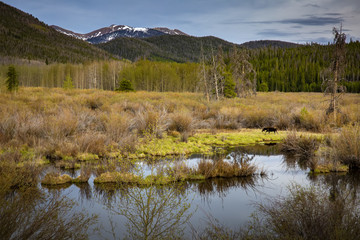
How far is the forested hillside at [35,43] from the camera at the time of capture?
4742 inches

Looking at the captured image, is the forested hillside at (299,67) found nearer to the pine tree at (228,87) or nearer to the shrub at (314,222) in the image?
the pine tree at (228,87)

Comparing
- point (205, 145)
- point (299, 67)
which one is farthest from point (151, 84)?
point (299, 67)

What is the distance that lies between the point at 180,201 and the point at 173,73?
64782mm

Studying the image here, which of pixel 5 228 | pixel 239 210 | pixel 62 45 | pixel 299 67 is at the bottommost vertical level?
pixel 239 210

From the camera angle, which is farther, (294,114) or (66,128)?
(294,114)

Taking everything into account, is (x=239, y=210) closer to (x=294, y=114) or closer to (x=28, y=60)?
(x=294, y=114)

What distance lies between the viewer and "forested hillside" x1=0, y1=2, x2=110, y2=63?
120 meters

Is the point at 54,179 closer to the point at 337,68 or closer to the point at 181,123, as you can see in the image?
the point at 181,123

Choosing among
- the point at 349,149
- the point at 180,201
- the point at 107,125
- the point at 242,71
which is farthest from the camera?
the point at 242,71

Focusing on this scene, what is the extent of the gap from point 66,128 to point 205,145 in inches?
266

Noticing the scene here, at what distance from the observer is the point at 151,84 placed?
68.0 metres

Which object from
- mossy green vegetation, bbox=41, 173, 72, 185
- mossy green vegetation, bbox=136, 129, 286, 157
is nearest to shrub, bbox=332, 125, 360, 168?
mossy green vegetation, bbox=136, 129, 286, 157

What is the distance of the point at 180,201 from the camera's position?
632cm

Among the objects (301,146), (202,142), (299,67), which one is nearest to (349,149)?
(301,146)
